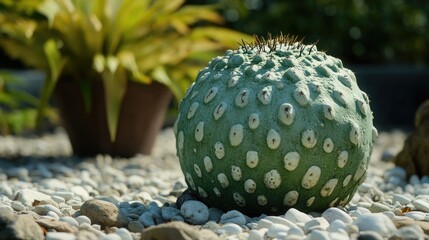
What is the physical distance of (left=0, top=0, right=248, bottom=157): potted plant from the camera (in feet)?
17.5

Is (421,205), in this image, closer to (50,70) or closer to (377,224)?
(377,224)

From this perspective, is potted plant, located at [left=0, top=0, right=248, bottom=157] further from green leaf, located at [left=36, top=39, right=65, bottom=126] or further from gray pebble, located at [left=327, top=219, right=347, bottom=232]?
gray pebble, located at [left=327, top=219, right=347, bottom=232]

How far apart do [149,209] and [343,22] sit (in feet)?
21.0

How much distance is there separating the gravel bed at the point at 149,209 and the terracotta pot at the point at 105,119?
0.58ft

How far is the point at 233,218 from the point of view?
3006 millimetres

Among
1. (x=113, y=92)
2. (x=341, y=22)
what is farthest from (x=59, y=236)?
(x=341, y=22)

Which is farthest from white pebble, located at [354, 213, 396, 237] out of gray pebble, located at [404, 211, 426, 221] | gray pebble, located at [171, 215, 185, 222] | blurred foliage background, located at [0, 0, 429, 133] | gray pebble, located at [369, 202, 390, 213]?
blurred foliage background, located at [0, 0, 429, 133]

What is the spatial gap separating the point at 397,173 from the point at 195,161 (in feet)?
6.04

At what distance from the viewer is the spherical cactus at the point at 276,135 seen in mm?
2980

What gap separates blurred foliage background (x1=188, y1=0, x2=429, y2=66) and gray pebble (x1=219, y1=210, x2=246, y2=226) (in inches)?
243

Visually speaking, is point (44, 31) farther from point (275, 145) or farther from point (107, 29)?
point (275, 145)

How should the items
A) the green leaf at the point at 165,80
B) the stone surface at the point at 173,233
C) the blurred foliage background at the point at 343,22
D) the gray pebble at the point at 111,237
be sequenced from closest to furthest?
the stone surface at the point at 173,233 < the gray pebble at the point at 111,237 < the green leaf at the point at 165,80 < the blurred foliage background at the point at 343,22

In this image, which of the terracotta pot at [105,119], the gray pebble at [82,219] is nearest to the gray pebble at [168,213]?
the gray pebble at [82,219]

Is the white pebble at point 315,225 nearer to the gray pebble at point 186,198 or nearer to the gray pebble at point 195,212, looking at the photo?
the gray pebble at point 195,212
